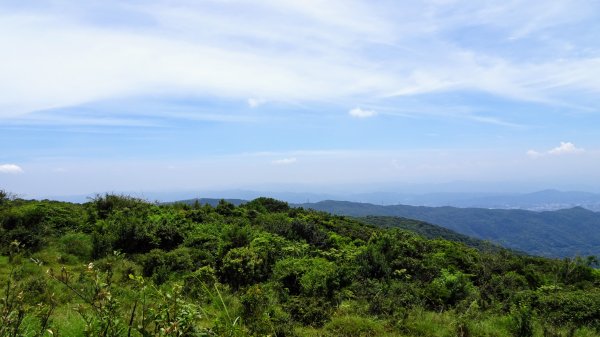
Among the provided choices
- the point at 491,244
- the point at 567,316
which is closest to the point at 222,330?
the point at 567,316

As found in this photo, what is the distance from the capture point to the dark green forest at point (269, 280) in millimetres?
5492

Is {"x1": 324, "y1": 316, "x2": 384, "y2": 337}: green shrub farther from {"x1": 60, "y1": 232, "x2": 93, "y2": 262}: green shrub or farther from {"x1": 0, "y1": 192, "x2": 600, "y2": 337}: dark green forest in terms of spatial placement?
{"x1": 60, "y1": 232, "x2": 93, "y2": 262}: green shrub

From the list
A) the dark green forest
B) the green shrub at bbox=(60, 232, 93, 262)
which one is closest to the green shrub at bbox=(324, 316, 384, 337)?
the dark green forest

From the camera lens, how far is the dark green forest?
5492 millimetres

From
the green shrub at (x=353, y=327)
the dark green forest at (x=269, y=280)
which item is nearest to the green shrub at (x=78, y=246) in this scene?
the dark green forest at (x=269, y=280)

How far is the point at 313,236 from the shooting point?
1655cm

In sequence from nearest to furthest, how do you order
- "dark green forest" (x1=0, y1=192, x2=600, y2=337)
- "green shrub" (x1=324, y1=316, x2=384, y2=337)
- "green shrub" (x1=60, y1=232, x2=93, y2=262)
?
"dark green forest" (x1=0, y1=192, x2=600, y2=337) → "green shrub" (x1=324, y1=316, x2=384, y2=337) → "green shrub" (x1=60, y1=232, x2=93, y2=262)

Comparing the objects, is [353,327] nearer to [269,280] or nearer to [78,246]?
[269,280]

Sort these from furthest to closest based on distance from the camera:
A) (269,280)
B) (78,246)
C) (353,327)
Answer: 1. (78,246)
2. (269,280)
3. (353,327)

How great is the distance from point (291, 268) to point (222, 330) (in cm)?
778

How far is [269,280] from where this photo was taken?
10727mm

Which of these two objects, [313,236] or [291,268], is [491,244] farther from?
[291,268]

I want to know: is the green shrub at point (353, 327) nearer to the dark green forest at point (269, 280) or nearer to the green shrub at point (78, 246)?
the dark green forest at point (269, 280)

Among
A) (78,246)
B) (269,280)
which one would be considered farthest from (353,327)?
(78,246)
